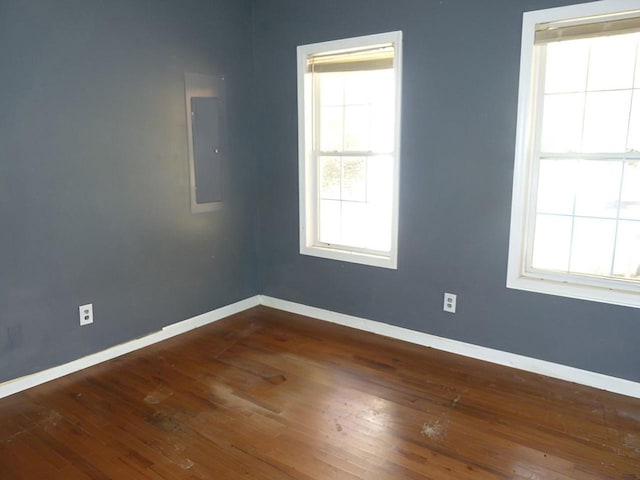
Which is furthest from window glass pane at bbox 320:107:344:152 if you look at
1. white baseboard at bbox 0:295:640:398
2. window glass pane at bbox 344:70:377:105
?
white baseboard at bbox 0:295:640:398

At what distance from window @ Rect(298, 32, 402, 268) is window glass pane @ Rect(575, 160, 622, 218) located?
3.84ft

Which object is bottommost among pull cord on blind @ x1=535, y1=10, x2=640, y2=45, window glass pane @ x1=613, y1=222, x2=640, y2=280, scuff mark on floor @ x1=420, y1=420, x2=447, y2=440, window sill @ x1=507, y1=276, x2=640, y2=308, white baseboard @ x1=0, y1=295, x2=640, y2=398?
scuff mark on floor @ x1=420, y1=420, x2=447, y2=440

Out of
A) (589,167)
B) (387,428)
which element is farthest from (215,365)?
(589,167)

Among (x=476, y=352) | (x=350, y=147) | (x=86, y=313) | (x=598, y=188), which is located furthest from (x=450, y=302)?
(x=86, y=313)

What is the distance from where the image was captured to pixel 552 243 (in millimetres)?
3057

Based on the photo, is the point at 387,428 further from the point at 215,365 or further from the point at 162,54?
the point at 162,54

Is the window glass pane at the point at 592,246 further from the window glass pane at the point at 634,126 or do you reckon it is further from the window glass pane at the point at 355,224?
the window glass pane at the point at 355,224

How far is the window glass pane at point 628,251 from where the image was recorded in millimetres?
2783

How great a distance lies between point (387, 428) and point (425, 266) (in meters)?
1.29

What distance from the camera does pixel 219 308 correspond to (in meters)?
4.08

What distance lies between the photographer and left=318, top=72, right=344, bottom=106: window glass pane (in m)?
3.76

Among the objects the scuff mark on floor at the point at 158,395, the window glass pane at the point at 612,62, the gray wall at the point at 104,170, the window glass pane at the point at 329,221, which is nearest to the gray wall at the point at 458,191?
the window glass pane at the point at 329,221

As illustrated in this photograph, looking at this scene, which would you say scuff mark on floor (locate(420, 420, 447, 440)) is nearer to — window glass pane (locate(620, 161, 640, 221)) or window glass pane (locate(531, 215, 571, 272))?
window glass pane (locate(531, 215, 571, 272))

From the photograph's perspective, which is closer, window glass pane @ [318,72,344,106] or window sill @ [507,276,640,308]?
window sill @ [507,276,640,308]
